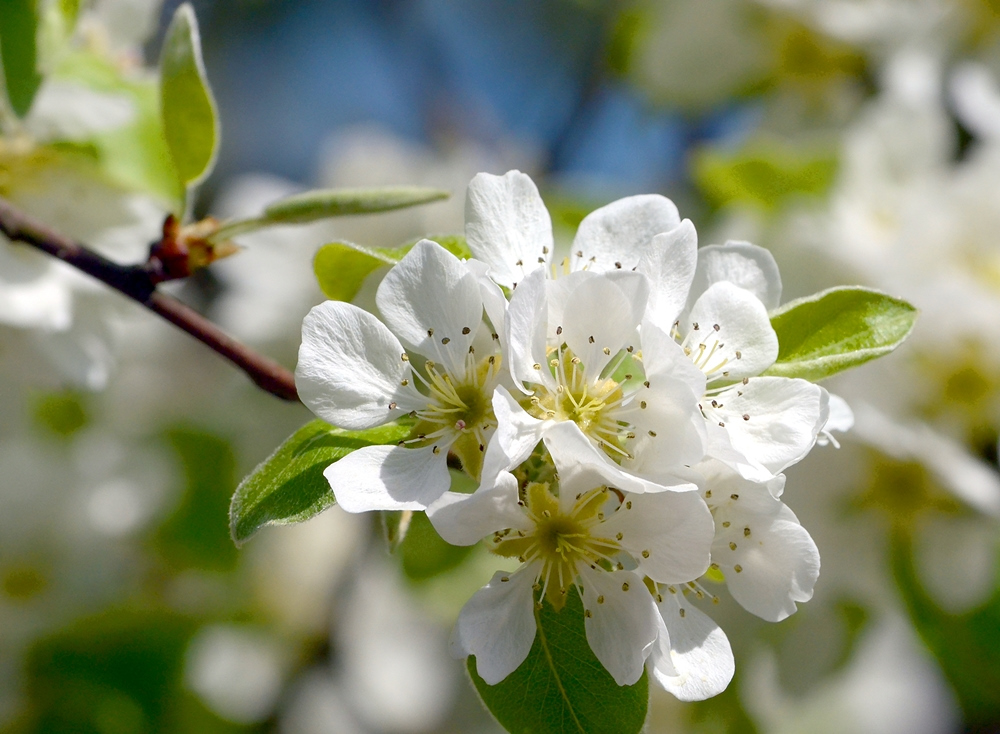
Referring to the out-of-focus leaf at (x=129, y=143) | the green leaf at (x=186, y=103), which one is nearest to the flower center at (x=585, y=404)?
the green leaf at (x=186, y=103)

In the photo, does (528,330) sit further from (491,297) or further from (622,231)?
(622,231)

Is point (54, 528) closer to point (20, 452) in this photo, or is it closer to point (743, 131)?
point (20, 452)

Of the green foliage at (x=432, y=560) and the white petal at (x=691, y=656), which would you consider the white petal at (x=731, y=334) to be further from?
the green foliage at (x=432, y=560)

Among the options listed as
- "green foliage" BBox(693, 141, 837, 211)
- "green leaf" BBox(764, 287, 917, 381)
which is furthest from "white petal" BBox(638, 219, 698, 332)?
"green foliage" BBox(693, 141, 837, 211)

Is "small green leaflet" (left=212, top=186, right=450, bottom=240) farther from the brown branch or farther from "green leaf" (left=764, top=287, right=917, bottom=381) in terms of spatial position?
"green leaf" (left=764, top=287, right=917, bottom=381)

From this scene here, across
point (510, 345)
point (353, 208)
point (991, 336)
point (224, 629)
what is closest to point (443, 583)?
point (224, 629)

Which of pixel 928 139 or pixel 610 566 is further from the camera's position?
pixel 928 139
